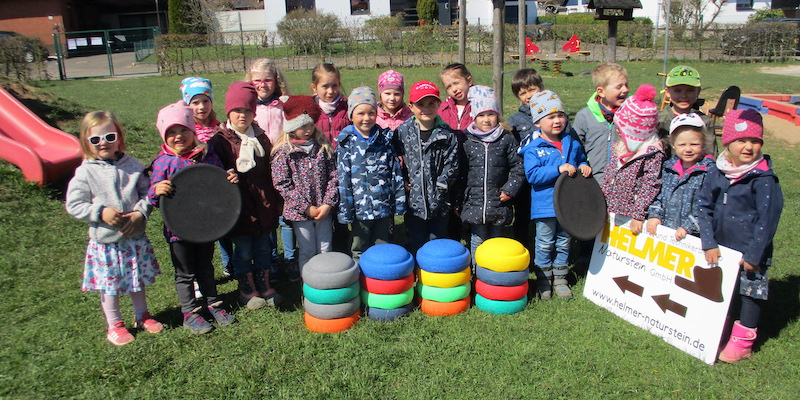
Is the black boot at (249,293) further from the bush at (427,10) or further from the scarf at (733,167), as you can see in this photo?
the bush at (427,10)

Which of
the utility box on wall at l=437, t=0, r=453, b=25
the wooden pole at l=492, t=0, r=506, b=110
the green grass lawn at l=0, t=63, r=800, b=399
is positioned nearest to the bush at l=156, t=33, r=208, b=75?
the wooden pole at l=492, t=0, r=506, b=110

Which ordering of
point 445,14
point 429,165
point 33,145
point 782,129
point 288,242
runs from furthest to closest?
point 445,14 < point 782,129 < point 33,145 < point 288,242 < point 429,165

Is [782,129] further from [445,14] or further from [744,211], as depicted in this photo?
[445,14]

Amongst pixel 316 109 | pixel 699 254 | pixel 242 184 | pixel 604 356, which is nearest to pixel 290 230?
pixel 242 184

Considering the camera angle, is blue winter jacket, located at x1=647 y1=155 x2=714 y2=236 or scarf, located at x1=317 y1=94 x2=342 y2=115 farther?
scarf, located at x1=317 y1=94 x2=342 y2=115

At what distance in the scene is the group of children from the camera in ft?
11.6

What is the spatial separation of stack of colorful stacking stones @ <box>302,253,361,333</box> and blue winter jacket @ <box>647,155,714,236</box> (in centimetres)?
217

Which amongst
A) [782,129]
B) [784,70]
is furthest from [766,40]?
[782,129]

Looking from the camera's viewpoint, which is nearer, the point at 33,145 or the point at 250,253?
the point at 250,253

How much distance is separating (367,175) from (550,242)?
156 centimetres

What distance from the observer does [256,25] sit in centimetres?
4238

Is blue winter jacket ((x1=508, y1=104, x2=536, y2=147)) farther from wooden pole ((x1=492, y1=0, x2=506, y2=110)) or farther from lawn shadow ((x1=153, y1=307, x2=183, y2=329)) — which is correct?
lawn shadow ((x1=153, y1=307, x2=183, y2=329))

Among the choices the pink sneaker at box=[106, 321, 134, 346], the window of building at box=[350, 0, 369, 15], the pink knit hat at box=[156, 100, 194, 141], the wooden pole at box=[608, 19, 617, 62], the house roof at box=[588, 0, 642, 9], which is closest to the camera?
the pink knit hat at box=[156, 100, 194, 141]

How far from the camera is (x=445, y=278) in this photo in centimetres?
408
